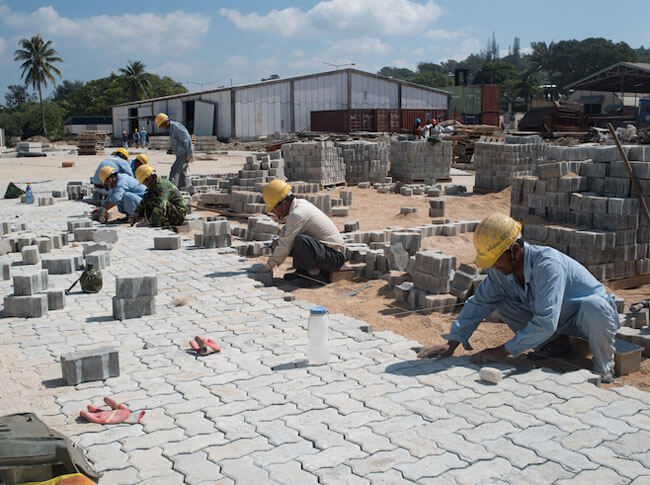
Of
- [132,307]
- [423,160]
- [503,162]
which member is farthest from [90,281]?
[423,160]

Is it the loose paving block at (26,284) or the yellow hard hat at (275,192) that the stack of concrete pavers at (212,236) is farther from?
the loose paving block at (26,284)

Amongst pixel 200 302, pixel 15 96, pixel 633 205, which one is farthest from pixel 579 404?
pixel 15 96

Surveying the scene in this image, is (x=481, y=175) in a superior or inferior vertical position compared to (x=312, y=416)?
superior

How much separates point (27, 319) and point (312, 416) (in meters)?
3.54

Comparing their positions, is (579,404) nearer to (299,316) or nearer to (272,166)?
(299,316)

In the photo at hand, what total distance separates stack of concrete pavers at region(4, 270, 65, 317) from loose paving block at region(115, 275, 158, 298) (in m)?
0.77

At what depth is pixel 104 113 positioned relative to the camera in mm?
64812

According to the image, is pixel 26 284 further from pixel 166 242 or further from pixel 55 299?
pixel 166 242

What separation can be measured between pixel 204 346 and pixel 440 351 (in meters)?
1.87

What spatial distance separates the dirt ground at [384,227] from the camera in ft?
18.9

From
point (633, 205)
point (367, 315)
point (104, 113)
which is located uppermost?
point (104, 113)

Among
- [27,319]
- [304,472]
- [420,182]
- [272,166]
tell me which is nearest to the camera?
[304,472]

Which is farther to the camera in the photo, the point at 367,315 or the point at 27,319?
the point at 367,315

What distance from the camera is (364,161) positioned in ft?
61.1
